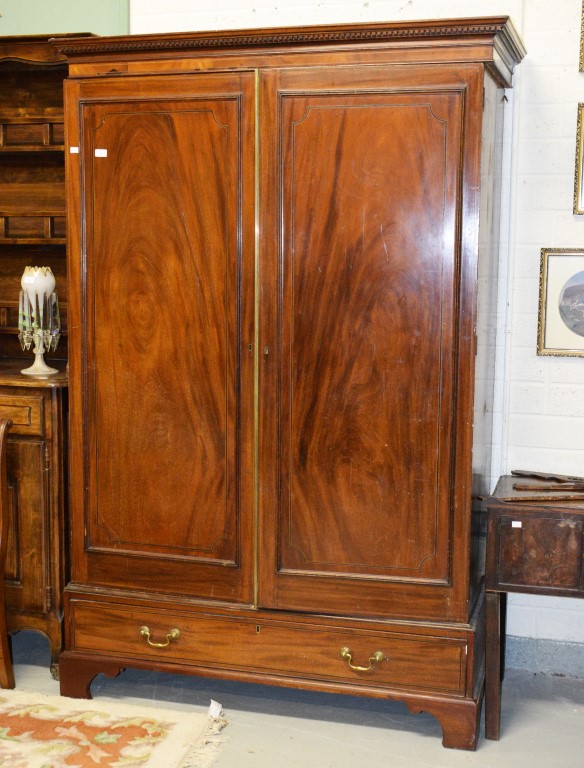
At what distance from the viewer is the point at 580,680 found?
3.26 meters

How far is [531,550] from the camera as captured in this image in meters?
2.73

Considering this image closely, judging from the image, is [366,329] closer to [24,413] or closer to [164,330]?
[164,330]

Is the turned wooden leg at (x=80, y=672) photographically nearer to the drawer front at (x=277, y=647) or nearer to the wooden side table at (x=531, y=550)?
the drawer front at (x=277, y=647)

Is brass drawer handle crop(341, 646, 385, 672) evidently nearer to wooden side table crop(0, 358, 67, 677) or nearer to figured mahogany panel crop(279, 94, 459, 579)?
figured mahogany panel crop(279, 94, 459, 579)


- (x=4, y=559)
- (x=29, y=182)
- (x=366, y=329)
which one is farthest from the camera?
(x=29, y=182)

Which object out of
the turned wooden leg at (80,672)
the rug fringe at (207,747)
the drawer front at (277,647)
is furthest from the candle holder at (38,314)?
the rug fringe at (207,747)

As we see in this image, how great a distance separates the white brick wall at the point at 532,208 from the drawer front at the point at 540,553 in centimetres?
57

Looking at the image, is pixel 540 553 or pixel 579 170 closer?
pixel 540 553

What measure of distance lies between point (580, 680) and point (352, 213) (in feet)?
6.09

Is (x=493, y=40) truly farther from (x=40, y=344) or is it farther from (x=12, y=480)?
(x=12, y=480)

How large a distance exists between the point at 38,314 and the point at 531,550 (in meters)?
1.89

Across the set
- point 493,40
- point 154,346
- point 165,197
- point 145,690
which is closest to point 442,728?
point 145,690

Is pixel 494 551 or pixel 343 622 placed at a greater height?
pixel 494 551

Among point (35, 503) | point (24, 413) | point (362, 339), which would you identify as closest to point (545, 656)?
point (362, 339)
